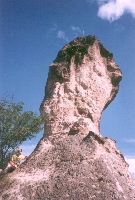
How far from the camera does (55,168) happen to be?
12.5m

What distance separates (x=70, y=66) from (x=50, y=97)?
2.71 metres

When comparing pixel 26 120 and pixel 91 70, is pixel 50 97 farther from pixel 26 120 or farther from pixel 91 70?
pixel 91 70

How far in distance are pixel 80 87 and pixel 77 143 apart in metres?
4.67

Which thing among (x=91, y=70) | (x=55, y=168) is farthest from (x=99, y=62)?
(x=55, y=168)

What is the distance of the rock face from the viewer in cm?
1126

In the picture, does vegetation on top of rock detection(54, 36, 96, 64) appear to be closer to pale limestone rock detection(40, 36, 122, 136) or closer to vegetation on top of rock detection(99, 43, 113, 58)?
pale limestone rock detection(40, 36, 122, 136)

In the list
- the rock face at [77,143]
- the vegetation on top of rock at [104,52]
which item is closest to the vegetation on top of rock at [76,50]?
the rock face at [77,143]

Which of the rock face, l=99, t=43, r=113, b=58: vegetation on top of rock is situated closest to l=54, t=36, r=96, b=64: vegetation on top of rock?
the rock face

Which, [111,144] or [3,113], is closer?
[111,144]

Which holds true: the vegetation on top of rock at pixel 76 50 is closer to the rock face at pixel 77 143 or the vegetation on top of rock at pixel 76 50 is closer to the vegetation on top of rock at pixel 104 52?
the rock face at pixel 77 143

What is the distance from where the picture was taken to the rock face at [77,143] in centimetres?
1126

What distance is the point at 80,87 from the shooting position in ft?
55.9

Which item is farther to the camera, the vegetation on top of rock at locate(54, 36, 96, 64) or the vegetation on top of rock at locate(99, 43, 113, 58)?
the vegetation on top of rock at locate(99, 43, 113, 58)

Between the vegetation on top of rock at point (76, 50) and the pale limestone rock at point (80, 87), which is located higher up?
the vegetation on top of rock at point (76, 50)
